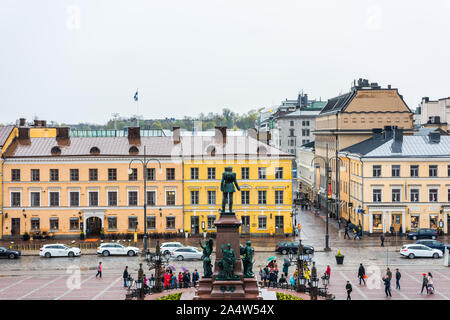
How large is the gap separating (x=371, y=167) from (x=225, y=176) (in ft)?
114

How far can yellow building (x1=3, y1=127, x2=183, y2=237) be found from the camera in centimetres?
6375

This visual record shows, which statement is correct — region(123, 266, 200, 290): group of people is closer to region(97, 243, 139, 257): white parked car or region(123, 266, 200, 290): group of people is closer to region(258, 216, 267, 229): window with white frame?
region(97, 243, 139, 257): white parked car

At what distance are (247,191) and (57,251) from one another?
771 inches

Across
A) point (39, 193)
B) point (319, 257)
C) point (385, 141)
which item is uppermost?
point (385, 141)

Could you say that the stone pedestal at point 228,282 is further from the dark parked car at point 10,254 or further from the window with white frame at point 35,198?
the window with white frame at point 35,198

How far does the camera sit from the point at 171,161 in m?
64.3

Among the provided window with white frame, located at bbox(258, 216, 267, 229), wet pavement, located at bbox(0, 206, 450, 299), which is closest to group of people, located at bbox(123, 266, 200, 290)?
wet pavement, located at bbox(0, 206, 450, 299)

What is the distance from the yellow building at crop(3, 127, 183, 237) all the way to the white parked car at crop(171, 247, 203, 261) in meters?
12.4

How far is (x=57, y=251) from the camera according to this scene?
54.0 meters

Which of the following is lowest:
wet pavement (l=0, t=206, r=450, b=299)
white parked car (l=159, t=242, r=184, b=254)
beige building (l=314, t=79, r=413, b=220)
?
wet pavement (l=0, t=206, r=450, b=299)

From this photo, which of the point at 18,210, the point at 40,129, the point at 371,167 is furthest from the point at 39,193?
the point at 371,167

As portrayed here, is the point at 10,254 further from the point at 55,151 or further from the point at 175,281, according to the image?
the point at 175,281
